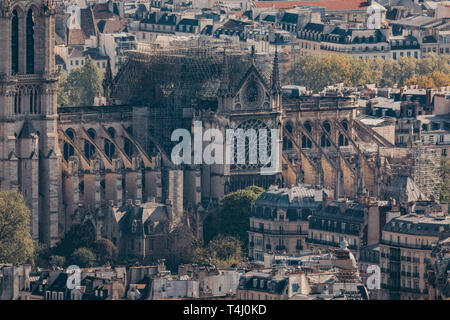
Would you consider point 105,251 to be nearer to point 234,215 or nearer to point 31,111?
point 234,215

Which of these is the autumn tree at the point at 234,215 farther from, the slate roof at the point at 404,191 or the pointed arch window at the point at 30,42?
the pointed arch window at the point at 30,42

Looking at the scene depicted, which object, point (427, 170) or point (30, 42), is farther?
point (427, 170)

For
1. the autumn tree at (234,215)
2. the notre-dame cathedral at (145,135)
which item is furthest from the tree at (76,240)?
the autumn tree at (234,215)

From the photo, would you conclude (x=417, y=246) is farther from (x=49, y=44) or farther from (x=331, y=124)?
(x=331, y=124)

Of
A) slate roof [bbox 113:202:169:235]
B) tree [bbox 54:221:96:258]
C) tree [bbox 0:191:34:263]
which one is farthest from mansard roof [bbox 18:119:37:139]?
slate roof [bbox 113:202:169:235]

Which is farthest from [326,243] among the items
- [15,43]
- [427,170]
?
[427,170]
